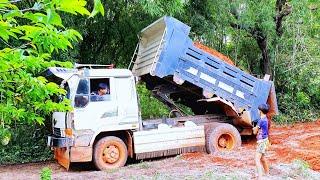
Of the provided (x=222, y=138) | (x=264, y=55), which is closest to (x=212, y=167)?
(x=222, y=138)

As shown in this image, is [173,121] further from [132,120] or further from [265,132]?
[265,132]

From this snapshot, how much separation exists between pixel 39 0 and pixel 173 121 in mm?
8554

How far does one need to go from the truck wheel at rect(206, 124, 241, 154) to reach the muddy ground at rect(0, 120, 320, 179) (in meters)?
0.25

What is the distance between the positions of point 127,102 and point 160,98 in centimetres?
179

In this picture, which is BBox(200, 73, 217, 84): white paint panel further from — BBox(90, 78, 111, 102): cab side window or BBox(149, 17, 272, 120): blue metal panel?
BBox(90, 78, 111, 102): cab side window

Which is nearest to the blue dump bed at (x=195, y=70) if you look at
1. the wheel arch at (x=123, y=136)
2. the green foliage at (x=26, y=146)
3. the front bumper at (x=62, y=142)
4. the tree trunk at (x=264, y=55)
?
the wheel arch at (x=123, y=136)

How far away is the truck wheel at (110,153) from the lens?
29.8 ft

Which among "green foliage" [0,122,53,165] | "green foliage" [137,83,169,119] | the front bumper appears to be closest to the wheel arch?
the front bumper

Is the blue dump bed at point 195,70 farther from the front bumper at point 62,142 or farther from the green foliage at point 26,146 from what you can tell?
the green foliage at point 26,146

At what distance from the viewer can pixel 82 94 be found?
351 inches

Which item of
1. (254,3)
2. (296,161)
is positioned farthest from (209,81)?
(254,3)

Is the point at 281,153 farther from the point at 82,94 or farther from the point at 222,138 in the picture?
the point at 82,94

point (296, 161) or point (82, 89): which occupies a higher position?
point (82, 89)

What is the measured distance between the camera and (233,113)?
1057 centimetres
